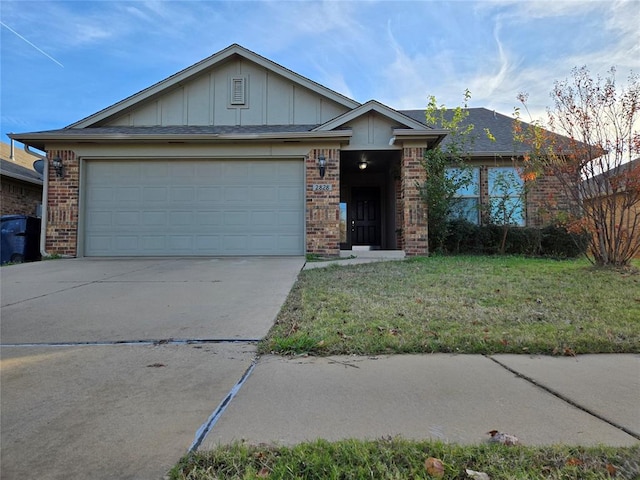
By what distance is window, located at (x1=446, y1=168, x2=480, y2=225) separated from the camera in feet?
32.0

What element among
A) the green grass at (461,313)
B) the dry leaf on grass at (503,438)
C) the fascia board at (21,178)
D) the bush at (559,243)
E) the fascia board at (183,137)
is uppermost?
the fascia board at (183,137)

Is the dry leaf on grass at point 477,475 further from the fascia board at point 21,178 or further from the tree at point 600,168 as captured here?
the fascia board at point 21,178

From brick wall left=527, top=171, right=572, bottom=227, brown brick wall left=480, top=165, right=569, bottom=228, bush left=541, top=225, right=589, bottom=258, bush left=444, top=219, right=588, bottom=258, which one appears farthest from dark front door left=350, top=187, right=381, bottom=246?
bush left=541, top=225, right=589, bottom=258

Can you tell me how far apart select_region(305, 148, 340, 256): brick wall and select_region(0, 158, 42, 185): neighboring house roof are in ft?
31.8

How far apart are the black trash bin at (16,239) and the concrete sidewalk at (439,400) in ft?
31.9

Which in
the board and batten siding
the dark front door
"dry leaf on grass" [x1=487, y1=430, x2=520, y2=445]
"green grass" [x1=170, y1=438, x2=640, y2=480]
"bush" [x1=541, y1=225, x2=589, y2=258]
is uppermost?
the board and batten siding

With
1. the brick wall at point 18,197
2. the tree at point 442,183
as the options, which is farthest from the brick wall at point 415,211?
the brick wall at point 18,197

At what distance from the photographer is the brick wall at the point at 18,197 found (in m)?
11.4

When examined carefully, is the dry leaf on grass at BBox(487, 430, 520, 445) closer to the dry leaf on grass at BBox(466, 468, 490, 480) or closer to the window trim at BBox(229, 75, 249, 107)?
the dry leaf on grass at BBox(466, 468, 490, 480)

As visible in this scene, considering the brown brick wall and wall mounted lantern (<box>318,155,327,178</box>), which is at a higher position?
wall mounted lantern (<box>318,155,327,178</box>)

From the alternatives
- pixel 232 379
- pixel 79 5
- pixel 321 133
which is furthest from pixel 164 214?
Result: pixel 232 379

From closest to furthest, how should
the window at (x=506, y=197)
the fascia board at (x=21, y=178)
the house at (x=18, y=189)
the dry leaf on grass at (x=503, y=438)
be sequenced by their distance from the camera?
the dry leaf on grass at (x=503, y=438) → the window at (x=506, y=197) → the fascia board at (x=21, y=178) → the house at (x=18, y=189)

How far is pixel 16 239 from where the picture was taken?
29.9ft

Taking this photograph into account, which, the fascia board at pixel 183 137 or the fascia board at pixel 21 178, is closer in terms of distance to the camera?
the fascia board at pixel 183 137
